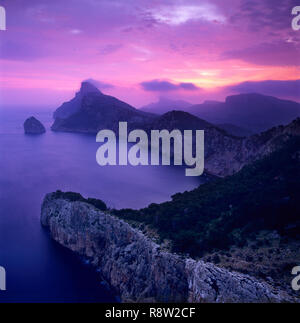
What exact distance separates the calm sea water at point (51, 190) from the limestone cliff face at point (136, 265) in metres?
0.85

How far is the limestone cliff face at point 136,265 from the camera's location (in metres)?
7.50

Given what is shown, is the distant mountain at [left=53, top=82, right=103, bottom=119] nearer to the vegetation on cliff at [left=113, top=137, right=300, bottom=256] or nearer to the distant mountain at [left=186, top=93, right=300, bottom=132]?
the distant mountain at [left=186, top=93, right=300, bottom=132]

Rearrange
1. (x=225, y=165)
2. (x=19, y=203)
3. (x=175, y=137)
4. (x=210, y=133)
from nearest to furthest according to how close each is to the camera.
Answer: (x=19, y=203), (x=225, y=165), (x=210, y=133), (x=175, y=137)

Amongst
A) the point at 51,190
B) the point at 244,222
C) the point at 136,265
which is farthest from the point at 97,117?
the point at 244,222

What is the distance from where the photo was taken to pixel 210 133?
150 ft

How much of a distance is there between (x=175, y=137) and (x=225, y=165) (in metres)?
14.5

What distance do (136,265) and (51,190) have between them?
18.1m

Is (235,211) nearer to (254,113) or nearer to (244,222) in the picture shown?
(244,222)

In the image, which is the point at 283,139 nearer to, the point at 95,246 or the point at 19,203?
the point at 95,246
